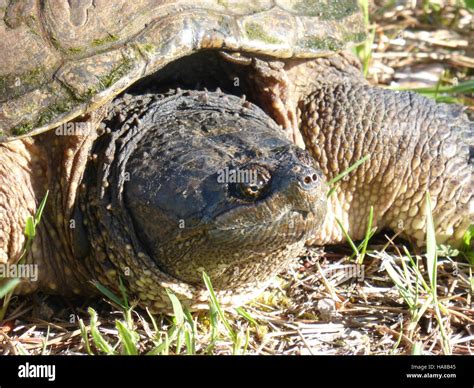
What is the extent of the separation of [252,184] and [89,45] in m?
0.97

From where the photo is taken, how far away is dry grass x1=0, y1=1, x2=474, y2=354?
143 inches

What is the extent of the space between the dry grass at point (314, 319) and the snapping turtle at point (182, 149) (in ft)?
0.42

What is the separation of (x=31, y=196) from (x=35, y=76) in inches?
21.5

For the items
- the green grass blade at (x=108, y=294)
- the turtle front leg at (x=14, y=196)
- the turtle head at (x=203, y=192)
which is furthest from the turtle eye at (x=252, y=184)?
the turtle front leg at (x=14, y=196)

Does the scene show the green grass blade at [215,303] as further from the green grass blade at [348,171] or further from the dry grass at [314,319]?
the green grass blade at [348,171]

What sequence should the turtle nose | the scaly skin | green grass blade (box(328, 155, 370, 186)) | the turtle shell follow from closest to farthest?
1. the turtle nose
2. the turtle shell
3. green grass blade (box(328, 155, 370, 186))
4. the scaly skin

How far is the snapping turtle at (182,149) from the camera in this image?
10.9 ft

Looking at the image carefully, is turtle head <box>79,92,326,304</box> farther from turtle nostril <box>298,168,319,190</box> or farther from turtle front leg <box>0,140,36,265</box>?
turtle front leg <box>0,140,36,265</box>

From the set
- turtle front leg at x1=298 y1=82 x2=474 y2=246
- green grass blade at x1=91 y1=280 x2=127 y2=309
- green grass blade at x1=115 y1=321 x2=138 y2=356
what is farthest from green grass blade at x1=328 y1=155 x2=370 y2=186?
green grass blade at x1=115 y1=321 x2=138 y2=356

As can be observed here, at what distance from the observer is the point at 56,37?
363 centimetres

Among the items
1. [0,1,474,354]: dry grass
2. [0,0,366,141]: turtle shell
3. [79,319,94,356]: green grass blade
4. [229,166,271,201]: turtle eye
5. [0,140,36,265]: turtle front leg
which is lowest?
[0,1,474,354]: dry grass

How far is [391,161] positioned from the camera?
4.32m

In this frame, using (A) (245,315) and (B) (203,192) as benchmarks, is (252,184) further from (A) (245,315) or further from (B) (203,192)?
(A) (245,315)

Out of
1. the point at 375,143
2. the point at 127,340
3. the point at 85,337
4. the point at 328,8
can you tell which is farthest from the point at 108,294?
the point at 328,8
